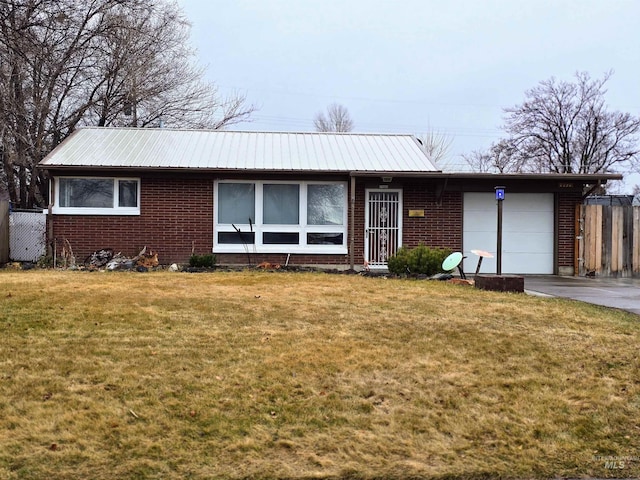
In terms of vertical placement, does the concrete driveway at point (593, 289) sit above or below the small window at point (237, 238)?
below

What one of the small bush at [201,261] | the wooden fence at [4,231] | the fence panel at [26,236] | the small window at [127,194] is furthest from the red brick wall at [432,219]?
the wooden fence at [4,231]

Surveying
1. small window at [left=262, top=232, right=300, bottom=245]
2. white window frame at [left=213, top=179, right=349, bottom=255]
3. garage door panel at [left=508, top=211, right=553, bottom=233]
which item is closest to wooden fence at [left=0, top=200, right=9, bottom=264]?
white window frame at [left=213, top=179, right=349, bottom=255]

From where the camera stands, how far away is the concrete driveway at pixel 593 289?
27.9 feet

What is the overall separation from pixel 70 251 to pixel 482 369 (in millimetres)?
11150

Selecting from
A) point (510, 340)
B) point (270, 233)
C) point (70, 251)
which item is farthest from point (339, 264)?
point (510, 340)

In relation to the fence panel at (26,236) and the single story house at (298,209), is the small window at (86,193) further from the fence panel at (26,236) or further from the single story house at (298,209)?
the fence panel at (26,236)

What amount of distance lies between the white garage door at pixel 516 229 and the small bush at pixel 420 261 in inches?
105

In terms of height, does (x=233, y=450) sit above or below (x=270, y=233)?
below

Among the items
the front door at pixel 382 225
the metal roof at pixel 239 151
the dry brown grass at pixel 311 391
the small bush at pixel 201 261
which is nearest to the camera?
the dry brown grass at pixel 311 391

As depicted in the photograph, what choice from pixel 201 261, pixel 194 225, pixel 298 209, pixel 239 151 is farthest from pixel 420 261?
pixel 239 151

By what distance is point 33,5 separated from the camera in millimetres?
8711

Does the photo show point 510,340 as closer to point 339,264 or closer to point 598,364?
point 598,364

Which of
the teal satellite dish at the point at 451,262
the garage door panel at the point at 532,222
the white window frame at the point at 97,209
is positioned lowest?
the teal satellite dish at the point at 451,262

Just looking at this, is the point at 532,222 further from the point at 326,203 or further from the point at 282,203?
the point at 282,203
